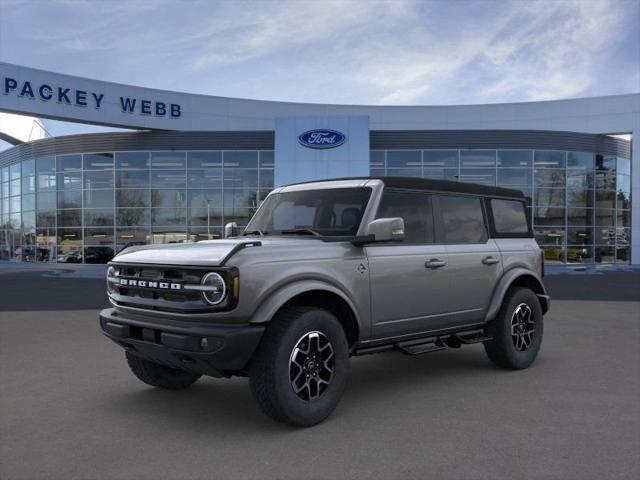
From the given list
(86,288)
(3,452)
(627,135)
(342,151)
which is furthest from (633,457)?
(627,135)

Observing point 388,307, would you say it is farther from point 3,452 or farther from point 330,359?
point 3,452

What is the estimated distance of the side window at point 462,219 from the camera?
18.6 ft

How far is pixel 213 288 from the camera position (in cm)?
395

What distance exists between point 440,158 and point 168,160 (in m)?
13.2

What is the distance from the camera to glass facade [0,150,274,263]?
87.9ft

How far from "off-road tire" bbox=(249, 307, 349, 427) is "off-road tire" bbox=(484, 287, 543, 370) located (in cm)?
232

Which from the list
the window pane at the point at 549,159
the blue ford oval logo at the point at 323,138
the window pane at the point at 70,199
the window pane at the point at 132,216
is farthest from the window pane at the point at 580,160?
the window pane at the point at 70,199

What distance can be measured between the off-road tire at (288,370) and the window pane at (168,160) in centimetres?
2405

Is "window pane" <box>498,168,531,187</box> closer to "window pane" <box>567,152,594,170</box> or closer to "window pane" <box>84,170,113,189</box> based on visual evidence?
"window pane" <box>567,152,594,170</box>

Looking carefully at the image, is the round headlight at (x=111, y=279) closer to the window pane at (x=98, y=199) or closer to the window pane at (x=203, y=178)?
the window pane at (x=203, y=178)

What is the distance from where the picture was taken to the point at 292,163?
955 inches

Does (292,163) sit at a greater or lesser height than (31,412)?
greater

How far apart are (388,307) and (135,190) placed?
2449 centimetres

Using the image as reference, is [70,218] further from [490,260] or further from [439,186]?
[490,260]
